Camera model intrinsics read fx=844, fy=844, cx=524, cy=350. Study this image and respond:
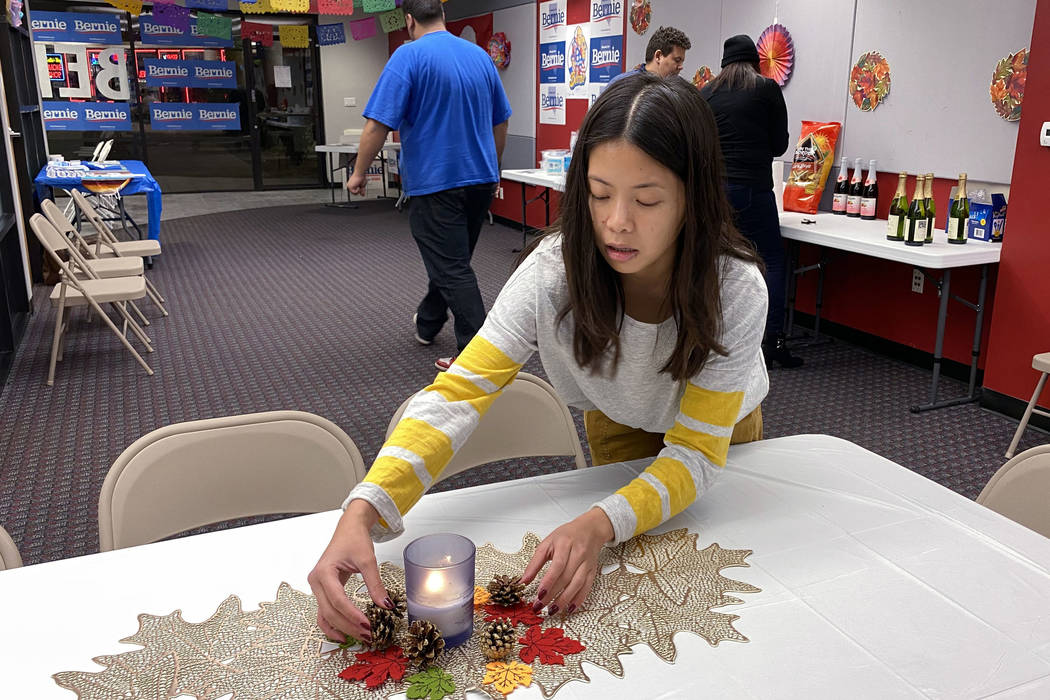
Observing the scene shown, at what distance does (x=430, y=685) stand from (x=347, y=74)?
37.6ft

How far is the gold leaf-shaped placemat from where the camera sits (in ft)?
3.02

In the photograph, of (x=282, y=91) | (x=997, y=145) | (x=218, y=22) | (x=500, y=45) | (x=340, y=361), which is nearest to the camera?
(x=997, y=145)

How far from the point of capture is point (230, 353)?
445cm

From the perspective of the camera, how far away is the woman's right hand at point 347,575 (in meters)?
0.97

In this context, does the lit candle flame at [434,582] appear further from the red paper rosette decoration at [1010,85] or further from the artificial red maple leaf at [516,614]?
the red paper rosette decoration at [1010,85]

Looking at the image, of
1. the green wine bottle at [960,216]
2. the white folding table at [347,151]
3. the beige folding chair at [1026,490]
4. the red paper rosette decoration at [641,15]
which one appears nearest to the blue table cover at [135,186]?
the white folding table at [347,151]

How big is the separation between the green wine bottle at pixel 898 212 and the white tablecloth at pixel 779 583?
8.30ft

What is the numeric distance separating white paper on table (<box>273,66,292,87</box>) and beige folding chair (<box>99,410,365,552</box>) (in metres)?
10.8

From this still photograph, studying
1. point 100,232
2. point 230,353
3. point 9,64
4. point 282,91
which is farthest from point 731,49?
point 282,91

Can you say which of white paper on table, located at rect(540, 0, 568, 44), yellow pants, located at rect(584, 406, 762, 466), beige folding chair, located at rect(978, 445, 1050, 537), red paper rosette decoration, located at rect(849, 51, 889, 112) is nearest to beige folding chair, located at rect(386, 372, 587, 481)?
yellow pants, located at rect(584, 406, 762, 466)

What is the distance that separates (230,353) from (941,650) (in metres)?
4.04

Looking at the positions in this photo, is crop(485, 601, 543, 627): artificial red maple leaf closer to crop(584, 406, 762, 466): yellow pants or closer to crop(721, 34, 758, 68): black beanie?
crop(584, 406, 762, 466): yellow pants

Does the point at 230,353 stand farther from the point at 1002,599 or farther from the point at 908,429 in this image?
the point at 1002,599

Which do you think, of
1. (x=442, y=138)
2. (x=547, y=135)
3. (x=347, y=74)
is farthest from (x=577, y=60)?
(x=347, y=74)
